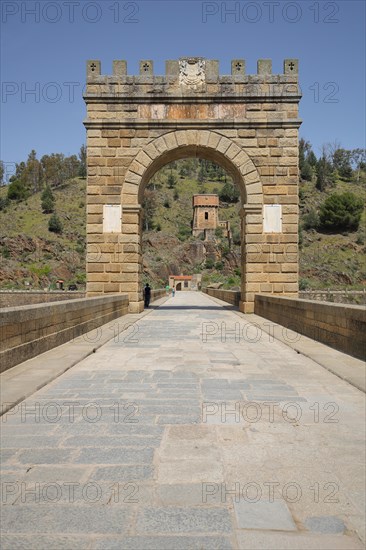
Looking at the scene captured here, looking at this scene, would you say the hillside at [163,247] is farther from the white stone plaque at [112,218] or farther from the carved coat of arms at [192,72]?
the carved coat of arms at [192,72]

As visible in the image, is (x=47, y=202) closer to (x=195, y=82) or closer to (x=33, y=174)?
(x=33, y=174)

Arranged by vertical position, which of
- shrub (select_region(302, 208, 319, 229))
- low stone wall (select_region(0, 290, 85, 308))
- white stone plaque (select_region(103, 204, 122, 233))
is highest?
shrub (select_region(302, 208, 319, 229))

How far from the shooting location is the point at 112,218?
627 inches

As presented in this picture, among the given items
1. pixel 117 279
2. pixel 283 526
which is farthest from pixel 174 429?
pixel 117 279

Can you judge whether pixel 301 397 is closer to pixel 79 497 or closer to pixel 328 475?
pixel 328 475

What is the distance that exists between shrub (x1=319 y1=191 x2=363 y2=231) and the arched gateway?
66.2 m

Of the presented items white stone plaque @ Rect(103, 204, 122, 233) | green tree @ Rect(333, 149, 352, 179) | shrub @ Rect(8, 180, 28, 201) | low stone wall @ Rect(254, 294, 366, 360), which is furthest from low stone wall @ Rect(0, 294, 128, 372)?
green tree @ Rect(333, 149, 352, 179)

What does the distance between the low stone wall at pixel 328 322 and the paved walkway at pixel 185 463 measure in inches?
54.9

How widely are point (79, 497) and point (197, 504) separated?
647mm

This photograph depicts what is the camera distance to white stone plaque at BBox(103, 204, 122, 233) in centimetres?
1591

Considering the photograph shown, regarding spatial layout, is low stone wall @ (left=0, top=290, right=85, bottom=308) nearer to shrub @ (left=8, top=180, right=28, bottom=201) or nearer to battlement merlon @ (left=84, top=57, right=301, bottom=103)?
battlement merlon @ (left=84, top=57, right=301, bottom=103)

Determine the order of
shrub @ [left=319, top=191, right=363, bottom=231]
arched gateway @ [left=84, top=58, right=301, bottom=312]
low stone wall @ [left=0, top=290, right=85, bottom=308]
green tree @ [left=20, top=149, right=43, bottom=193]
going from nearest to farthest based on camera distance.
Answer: arched gateway @ [left=84, top=58, right=301, bottom=312], low stone wall @ [left=0, top=290, right=85, bottom=308], shrub @ [left=319, top=191, right=363, bottom=231], green tree @ [left=20, top=149, right=43, bottom=193]

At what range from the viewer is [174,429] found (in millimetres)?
3652

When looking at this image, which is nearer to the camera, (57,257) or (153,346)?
(153,346)
